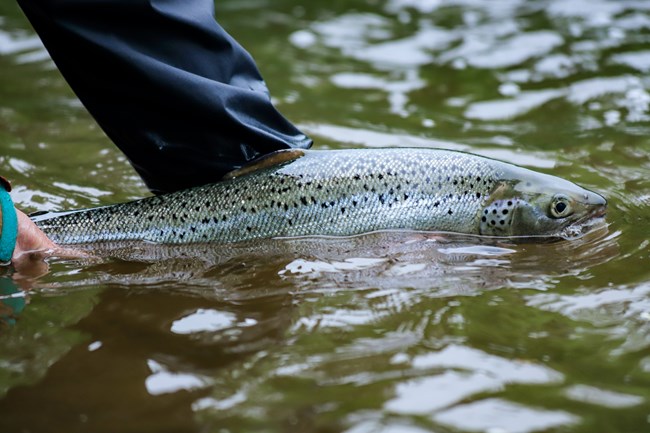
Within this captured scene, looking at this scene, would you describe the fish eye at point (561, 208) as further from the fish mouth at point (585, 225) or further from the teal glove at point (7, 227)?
the teal glove at point (7, 227)

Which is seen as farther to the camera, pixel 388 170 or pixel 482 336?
pixel 388 170

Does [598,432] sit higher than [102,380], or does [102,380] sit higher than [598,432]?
[598,432]

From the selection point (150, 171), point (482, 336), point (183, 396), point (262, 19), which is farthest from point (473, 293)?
point (262, 19)

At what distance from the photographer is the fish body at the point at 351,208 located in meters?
4.65

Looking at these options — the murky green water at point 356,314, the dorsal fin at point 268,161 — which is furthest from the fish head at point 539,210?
the dorsal fin at point 268,161

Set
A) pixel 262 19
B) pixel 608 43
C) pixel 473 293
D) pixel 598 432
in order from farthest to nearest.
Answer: pixel 262 19, pixel 608 43, pixel 473 293, pixel 598 432

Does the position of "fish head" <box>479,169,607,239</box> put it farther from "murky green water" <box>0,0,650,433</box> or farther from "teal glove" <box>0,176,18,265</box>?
"teal glove" <box>0,176,18,265</box>

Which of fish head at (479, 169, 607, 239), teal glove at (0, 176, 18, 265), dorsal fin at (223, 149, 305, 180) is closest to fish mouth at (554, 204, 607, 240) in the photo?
fish head at (479, 169, 607, 239)

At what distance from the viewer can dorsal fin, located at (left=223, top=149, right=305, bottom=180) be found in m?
4.77

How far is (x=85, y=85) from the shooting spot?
4520 millimetres

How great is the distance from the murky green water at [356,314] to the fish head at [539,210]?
0.45 ft

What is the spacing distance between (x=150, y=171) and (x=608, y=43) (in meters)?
5.64

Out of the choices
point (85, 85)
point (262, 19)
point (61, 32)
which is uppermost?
point (61, 32)

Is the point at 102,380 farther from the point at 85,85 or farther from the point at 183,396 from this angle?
the point at 85,85
